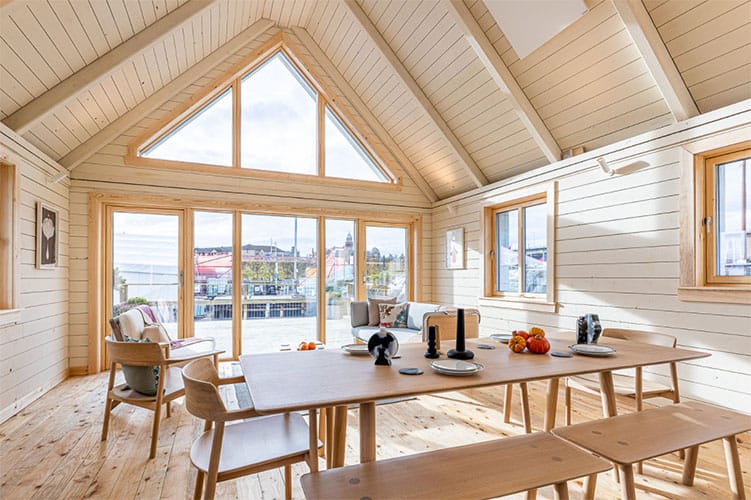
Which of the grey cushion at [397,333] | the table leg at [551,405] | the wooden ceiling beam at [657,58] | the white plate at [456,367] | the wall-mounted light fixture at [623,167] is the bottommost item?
the grey cushion at [397,333]

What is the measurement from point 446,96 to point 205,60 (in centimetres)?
283

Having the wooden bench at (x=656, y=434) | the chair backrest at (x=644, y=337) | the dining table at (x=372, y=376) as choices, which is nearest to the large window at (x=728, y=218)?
the chair backrest at (x=644, y=337)

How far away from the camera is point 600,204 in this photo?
3486 millimetres

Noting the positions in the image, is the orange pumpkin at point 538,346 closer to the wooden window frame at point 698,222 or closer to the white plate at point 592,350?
the white plate at point 592,350

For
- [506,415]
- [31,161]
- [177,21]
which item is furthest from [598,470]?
[31,161]

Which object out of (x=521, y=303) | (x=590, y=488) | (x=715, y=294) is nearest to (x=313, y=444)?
(x=590, y=488)

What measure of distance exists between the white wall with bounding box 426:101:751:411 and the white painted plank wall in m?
0.19

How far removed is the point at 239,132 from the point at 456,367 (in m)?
4.45

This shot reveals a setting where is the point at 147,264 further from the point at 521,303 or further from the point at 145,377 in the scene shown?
the point at 521,303

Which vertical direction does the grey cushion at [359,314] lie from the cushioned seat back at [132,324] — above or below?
below

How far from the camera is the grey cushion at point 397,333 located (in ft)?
14.7

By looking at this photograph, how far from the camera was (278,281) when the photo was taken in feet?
17.1

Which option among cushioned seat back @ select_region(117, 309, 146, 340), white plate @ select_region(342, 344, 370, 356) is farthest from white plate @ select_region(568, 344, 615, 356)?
cushioned seat back @ select_region(117, 309, 146, 340)

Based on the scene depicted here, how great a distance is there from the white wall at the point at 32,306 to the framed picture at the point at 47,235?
55mm
